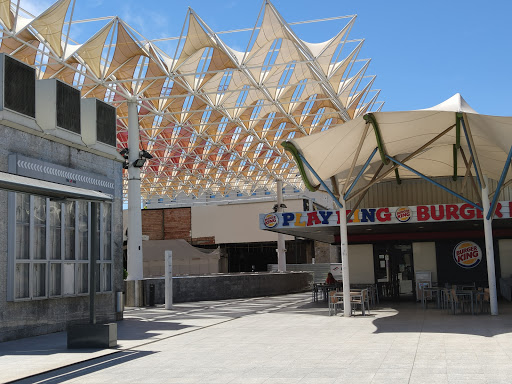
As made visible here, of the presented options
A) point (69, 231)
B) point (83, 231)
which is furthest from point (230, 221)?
point (69, 231)

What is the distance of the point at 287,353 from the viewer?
1087 cm

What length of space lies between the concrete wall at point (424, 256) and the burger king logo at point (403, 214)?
17.0ft

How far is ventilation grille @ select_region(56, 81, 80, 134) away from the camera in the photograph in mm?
16250

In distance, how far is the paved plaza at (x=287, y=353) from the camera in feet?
28.0

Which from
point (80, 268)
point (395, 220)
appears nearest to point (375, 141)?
point (395, 220)

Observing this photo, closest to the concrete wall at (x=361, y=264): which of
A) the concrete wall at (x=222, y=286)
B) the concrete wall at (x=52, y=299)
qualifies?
the concrete wall at (x=222, y=286)

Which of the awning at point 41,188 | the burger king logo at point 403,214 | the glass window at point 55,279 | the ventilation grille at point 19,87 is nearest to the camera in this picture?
the awning at point 41,188

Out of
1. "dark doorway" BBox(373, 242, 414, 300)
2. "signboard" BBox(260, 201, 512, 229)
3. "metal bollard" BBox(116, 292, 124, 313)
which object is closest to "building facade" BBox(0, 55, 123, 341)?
"metal bollard" BBox(116, 292, 124, 313)

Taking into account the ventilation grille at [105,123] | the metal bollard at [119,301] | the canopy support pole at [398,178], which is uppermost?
the ventilation grille at [105,123]

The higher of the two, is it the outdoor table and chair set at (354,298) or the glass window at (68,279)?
the glass window at (68,279)

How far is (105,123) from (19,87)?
416 cm

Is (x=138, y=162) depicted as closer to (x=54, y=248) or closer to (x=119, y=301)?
(x=119, y=301)

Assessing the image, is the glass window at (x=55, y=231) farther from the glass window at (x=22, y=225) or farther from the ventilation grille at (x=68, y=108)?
the ventilation grille at (x=68, y=108)

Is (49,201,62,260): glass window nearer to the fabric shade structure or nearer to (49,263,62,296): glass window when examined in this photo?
(49,263,62,296): glass window
